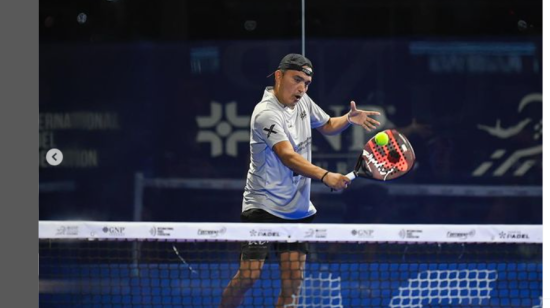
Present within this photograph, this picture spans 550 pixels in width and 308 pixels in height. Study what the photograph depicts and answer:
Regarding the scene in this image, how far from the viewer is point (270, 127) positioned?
4082 mm

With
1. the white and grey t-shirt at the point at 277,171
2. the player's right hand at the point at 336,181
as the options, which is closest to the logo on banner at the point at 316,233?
the player's right hand at the point at 336,181

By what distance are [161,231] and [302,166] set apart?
1.85 ft

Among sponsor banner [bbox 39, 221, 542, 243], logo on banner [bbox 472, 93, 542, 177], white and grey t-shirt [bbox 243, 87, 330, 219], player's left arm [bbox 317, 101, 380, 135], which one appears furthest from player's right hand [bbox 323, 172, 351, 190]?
logo on banner [bbox 472, 93, 542, 177]

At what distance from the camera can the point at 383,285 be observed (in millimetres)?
5297

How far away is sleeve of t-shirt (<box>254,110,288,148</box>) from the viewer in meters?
4.07

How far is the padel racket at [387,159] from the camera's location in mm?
4082

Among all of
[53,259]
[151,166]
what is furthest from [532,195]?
[53,259]

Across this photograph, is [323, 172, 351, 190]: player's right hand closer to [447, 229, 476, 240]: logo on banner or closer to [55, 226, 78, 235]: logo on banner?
[447, 229, 476, 240]: logo on banner

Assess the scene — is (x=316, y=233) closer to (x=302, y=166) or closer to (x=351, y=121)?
(x=302, y=166)

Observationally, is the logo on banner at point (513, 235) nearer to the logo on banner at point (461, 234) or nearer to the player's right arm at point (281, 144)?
the logo on banner at point (461, 234)

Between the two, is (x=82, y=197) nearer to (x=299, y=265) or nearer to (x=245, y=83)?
(x=245, y=83)

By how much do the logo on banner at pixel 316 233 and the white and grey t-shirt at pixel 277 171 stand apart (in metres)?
0.51

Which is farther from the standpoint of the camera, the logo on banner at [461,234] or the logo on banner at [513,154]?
the logo on banner at [513,154]

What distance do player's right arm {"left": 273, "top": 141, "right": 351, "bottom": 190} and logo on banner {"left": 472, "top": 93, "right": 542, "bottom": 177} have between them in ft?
5.32
